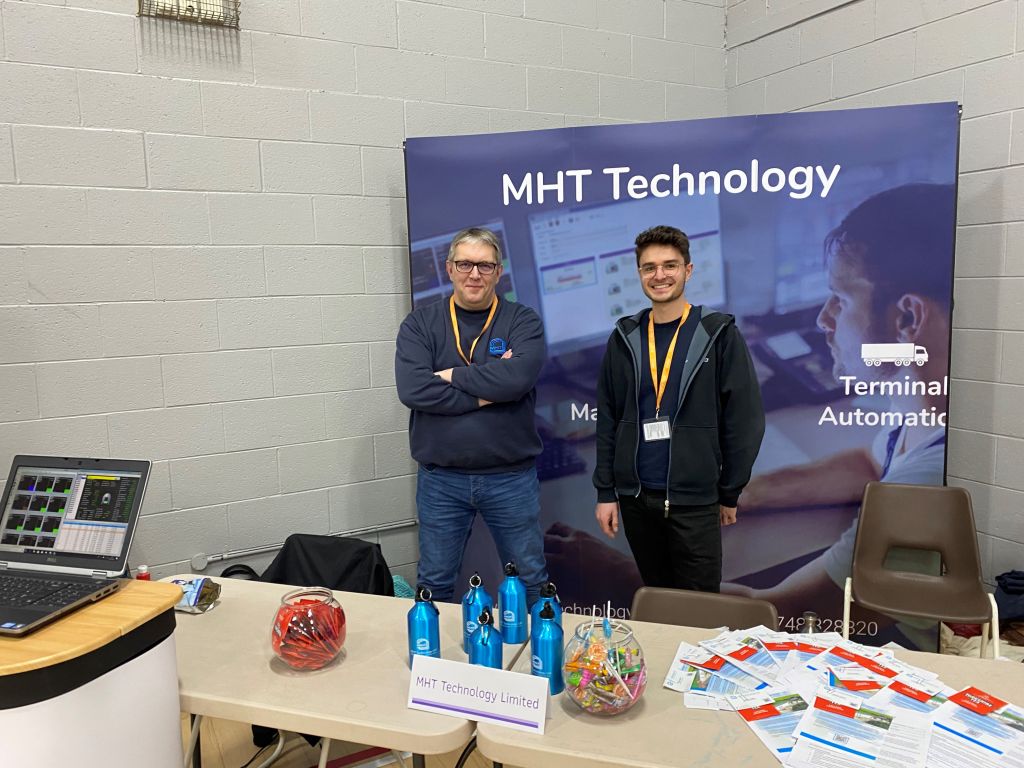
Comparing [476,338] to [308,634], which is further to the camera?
[476,338]

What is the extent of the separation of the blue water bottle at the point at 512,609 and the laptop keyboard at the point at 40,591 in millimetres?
822

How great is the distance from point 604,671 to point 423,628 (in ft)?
1.22

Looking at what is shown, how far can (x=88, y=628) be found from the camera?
1302 millimetres

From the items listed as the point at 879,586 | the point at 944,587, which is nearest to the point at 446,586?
the point at 879,586

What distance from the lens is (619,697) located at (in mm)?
1286

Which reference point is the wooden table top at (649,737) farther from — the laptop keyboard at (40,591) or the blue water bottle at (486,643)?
the laptop keyboard at (40,591)

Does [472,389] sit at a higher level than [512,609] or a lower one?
higher

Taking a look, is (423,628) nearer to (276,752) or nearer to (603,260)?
(276,752)

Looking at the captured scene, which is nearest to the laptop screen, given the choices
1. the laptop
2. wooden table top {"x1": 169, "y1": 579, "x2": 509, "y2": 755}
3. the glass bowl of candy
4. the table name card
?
the laptop

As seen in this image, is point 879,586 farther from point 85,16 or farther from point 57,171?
point 85,16

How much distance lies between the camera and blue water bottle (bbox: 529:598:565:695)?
1.36 metres

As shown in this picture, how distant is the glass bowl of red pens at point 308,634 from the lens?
58.0 inches

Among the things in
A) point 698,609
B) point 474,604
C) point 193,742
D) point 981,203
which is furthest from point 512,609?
point 981,203

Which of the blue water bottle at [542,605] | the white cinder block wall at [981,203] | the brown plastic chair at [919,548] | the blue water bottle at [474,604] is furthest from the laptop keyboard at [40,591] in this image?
the white cinder block wall at [981,203]
